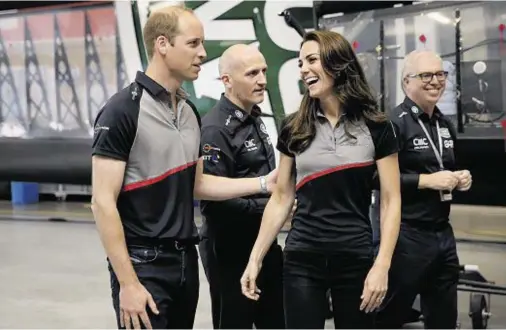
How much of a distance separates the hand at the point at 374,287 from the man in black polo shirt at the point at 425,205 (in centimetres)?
64

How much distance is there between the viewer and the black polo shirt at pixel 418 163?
8.86 feet

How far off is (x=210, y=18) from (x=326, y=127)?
4.47 m

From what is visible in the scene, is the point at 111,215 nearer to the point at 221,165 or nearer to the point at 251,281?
the point at 251,281

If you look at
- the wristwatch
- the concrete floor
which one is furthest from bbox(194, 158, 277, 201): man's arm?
the concrete floor

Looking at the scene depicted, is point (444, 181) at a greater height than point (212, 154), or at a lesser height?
lesser

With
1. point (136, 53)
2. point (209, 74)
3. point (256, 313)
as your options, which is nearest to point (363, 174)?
point (256, 313)

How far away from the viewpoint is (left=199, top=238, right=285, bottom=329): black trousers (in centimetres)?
274

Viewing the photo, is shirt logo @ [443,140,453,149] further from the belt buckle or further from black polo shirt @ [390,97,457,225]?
the belt buckle

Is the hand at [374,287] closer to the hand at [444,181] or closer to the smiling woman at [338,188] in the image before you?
the smiling woman at [338,188]

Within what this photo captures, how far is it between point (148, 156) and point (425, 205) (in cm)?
127

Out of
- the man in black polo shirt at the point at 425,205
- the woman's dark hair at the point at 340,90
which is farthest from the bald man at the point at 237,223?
the woman's dark hair at the point at 340,90

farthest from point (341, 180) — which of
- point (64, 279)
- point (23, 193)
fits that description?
point (23, 193)

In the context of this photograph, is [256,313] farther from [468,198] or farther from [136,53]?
[136,53]

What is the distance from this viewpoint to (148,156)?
187 cm
